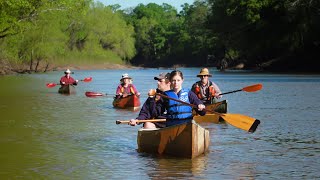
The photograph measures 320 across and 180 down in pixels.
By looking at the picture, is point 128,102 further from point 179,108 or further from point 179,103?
point 179,103

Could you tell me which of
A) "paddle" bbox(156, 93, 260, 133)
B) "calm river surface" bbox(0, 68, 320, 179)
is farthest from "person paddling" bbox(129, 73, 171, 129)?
"paddle" bbox(156, 93, 260, 133)

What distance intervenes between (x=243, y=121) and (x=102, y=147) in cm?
300

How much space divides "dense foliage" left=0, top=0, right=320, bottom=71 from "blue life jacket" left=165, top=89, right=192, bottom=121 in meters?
25.1

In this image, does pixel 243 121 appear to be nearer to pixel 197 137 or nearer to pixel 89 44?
pixel 197 137

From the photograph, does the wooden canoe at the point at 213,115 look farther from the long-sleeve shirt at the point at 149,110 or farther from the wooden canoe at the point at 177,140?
the long-sleeve shirt at the point at 149,110

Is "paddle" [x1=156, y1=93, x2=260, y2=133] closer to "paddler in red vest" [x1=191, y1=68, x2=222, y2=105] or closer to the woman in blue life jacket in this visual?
the woman in blue life jacket

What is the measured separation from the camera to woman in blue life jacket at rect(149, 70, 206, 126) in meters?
10.8

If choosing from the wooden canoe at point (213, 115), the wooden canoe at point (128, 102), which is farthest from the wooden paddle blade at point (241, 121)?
the wooden canoe at point (128, 102)

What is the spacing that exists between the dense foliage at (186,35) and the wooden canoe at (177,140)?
2453 cm

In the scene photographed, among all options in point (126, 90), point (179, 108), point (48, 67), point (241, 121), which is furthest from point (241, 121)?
point (48, 67)

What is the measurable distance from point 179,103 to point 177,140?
64cm

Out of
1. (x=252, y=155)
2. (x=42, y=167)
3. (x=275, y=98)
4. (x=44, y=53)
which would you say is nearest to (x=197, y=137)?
(x=252, y=155)

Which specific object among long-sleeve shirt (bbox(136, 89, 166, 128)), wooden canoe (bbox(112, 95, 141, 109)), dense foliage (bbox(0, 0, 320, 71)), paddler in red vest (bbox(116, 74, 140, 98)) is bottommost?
wooden canoe (bbox(112, 95, 141, 109))

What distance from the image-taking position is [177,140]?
11.2 m
